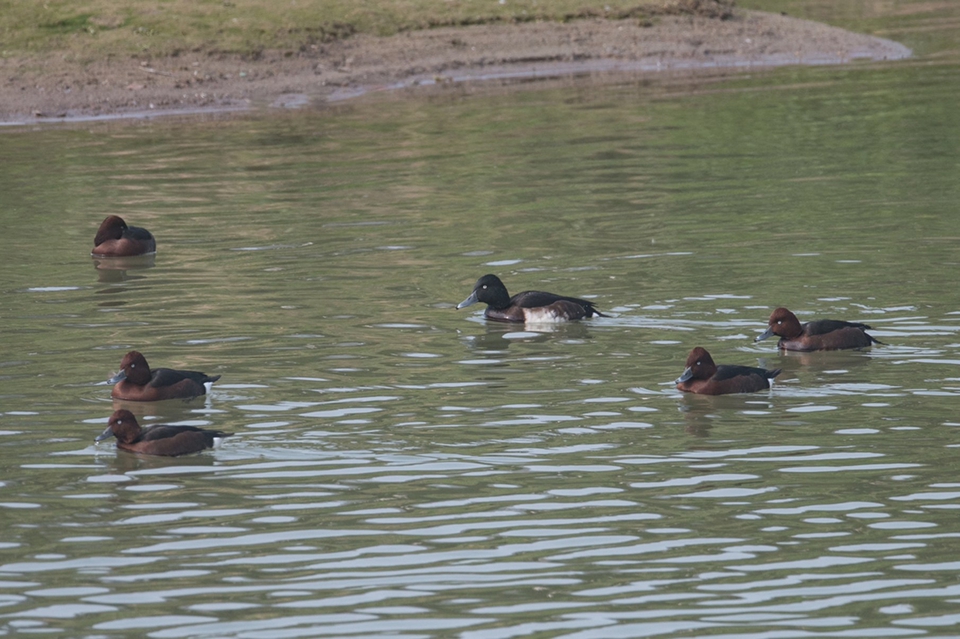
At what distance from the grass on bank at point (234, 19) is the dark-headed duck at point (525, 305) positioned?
2232cm

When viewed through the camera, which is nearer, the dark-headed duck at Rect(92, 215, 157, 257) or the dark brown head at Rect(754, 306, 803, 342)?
the dark brown head at Rect(754, 306, 803, 342)

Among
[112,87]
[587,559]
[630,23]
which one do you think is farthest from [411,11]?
[587,559]

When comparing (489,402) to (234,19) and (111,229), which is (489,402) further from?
(234,19)

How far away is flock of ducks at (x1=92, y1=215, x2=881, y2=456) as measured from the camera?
1236cm

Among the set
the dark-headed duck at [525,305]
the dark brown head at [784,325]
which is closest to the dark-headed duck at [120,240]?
the dark-headed duck at [525,305]

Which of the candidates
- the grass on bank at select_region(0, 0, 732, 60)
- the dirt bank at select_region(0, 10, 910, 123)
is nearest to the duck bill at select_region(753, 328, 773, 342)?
the dirt bank at select_region(0, 10, 910, 123)

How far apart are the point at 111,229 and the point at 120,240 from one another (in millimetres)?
309

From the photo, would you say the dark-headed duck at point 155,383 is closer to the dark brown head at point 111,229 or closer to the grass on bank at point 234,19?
the dark brown head at point 111,229

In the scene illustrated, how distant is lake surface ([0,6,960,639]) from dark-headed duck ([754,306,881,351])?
0.59ft

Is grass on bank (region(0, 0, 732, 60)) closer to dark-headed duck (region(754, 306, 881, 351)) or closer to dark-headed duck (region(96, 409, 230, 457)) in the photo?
dark-headed duck (region(754, 306, 881, 351))

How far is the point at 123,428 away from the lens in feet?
40.6

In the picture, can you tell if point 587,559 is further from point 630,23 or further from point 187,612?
point 630,23

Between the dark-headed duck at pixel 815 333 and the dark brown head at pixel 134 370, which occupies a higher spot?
the dark brown head at pixel 134 370

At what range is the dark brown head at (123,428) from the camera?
12344 millimetres
